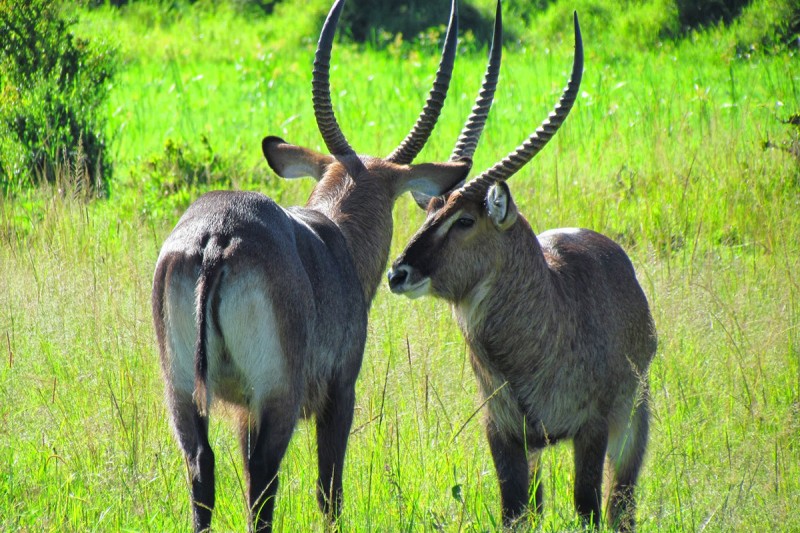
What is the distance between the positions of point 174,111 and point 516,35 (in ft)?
16.3

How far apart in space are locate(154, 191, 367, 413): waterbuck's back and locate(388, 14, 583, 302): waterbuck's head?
1.42 ft

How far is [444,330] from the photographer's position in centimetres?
524

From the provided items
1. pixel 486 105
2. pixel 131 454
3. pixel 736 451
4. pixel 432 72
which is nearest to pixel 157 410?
pixel 131 454

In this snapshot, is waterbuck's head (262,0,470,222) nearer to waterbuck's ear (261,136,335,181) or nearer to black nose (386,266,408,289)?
waterbuck's ear (261,136,335,181)

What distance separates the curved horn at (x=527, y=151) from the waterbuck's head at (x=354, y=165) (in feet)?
1.13

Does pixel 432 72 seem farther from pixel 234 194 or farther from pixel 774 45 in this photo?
pixel 234 194

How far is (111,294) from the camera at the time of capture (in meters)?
4.83

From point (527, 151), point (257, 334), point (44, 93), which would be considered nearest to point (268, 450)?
point (257, 334)

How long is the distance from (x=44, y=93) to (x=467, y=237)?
4.29m

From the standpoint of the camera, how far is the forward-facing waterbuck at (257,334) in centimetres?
291

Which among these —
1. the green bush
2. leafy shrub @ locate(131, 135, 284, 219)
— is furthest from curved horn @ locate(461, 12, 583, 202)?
leafy shrub @ locate(131, 135, 284, 219)

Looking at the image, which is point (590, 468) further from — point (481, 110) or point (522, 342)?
point (481, 110)

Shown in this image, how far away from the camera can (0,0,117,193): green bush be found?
6.55 metres

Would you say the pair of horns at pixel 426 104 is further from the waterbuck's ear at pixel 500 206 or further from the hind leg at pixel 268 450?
the hind leg at pixel 268 450
